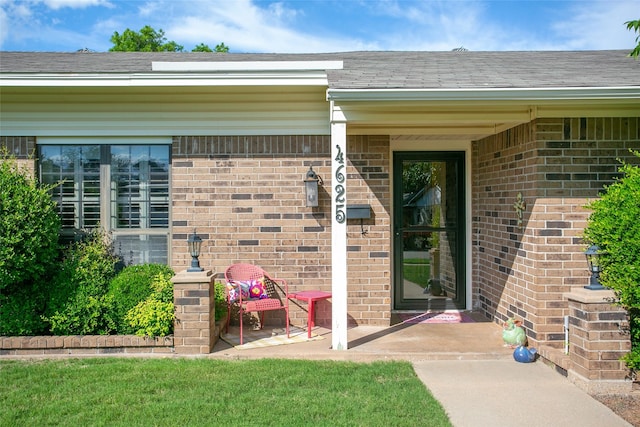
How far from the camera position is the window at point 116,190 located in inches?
259

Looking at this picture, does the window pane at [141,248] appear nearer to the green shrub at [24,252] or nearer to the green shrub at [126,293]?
the green shrub at [126,293]

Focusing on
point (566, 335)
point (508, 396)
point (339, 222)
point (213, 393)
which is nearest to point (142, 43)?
point (339, 222)

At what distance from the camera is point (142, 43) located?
2252 cm

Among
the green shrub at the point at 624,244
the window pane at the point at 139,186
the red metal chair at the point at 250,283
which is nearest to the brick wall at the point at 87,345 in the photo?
the red metal chair at the point at 250,283

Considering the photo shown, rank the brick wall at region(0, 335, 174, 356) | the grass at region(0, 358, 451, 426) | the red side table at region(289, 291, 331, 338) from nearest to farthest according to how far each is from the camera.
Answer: the grass at region(0, 358, 451, 426), the brick wall at region(0, 335, 174, 356), the red side table at region(289, 291, 331, 338)

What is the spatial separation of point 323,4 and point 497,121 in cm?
704

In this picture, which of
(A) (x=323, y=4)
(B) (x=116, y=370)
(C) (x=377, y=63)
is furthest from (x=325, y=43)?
(B) (x=116, y=370)

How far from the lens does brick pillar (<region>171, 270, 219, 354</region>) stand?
17.4 feet

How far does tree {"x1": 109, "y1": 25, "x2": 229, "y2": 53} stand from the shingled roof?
1450 cm

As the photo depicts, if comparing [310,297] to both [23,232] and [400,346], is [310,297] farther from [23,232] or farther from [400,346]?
[23,232]

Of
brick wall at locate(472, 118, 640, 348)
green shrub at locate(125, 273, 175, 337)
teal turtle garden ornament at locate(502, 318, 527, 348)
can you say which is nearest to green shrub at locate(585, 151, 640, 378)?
brick wall at locate(472, 118, 640, 348)

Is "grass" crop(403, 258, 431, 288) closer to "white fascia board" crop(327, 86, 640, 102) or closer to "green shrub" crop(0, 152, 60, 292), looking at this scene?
"white fascia board" crop(327, 86, 640, 102)

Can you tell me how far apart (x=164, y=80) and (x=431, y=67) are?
3.17m

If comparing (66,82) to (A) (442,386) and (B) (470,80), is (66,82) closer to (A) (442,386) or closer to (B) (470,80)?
(B) (470,80)
